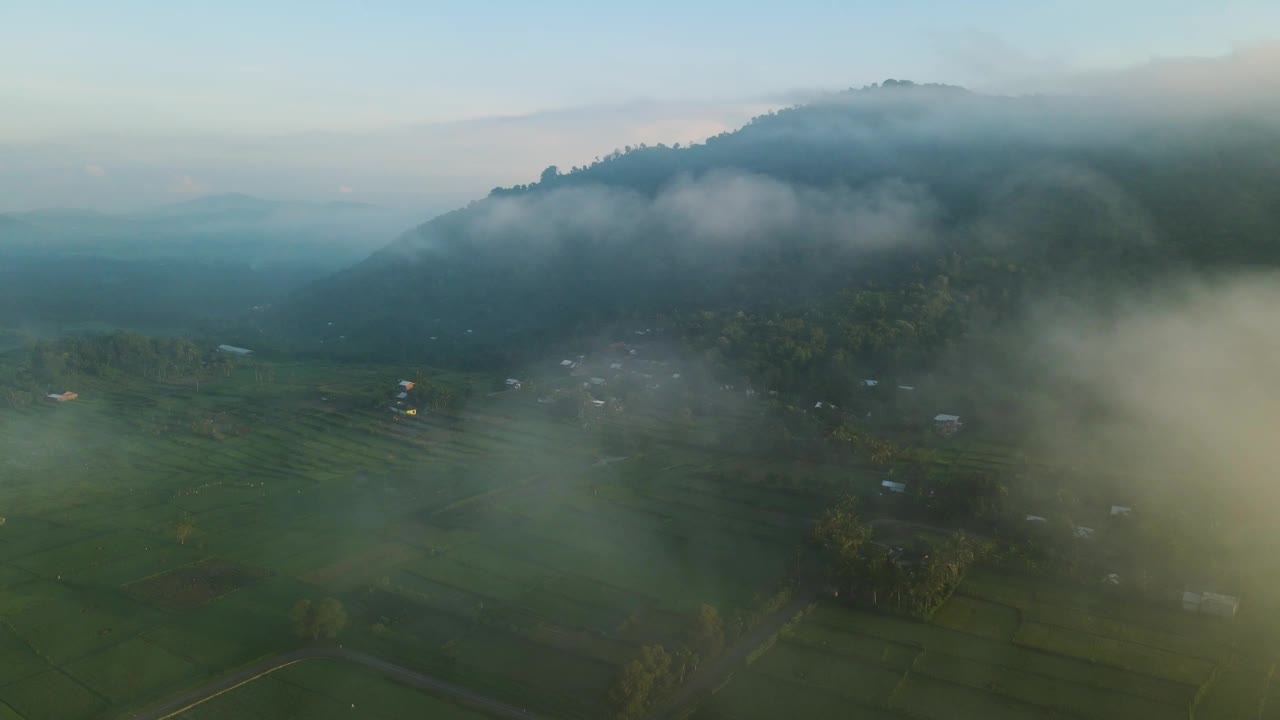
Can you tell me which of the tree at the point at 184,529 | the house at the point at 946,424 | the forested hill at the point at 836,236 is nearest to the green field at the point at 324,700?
the tree at the point at 184,529

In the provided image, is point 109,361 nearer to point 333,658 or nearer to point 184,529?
point 184,529

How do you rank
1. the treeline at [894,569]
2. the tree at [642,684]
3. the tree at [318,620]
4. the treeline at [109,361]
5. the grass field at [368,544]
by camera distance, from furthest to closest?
the treeline at [109,361] < the treeline at [894,569] < the tree at [318,620] < the grass field at [368,544] < the tree at [642,684]

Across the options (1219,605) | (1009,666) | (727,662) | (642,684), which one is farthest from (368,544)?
(1219,605)

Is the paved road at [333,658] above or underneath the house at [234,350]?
above

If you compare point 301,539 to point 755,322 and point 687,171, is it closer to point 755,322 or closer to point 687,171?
point 755,322

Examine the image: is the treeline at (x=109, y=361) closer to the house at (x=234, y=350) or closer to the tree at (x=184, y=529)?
the house at (x=234, y=350)

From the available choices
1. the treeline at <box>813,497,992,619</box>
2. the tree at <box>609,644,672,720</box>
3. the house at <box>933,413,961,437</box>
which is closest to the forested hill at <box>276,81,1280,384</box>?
the house at <box>933,413,961,437</box>
